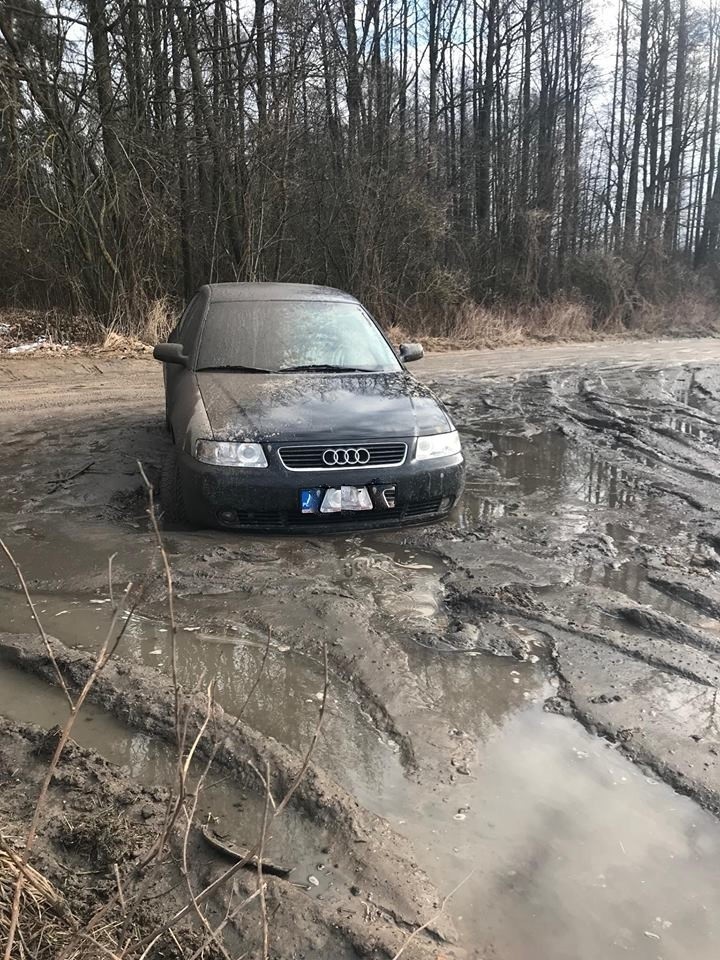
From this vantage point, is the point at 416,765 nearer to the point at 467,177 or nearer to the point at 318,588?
the point at 318,588

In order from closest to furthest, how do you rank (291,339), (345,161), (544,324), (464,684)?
1. (464,684)
2. (291,339)
3. (345,161)
4. (544,324)

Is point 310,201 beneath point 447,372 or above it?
above

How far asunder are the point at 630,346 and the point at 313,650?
18.1 metres

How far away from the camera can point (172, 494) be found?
486 cm

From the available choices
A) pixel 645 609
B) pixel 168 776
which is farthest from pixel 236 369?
pixel 168 776

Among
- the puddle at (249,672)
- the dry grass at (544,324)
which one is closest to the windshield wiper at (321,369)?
the puddle at (249,672)

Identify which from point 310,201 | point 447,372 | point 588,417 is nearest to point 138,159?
point 310,201

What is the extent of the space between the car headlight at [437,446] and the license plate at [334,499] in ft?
1.51

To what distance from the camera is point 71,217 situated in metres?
12.9

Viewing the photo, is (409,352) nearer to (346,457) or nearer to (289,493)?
(346,457)

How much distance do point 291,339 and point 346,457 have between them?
5.32 ft

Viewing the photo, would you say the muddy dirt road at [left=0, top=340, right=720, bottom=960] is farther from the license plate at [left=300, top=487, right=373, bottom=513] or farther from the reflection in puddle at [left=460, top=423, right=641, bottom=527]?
the license plate at [left=300, top=487, right=373, bottom=513]

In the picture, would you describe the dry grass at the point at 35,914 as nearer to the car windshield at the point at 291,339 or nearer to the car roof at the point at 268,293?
the car windshield at the point at 291,339

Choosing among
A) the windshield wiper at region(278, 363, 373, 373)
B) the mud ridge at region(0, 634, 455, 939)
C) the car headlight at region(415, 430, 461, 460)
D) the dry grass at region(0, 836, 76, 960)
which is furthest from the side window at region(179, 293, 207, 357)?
the dry grass at region(0, 836, 76, 960)
